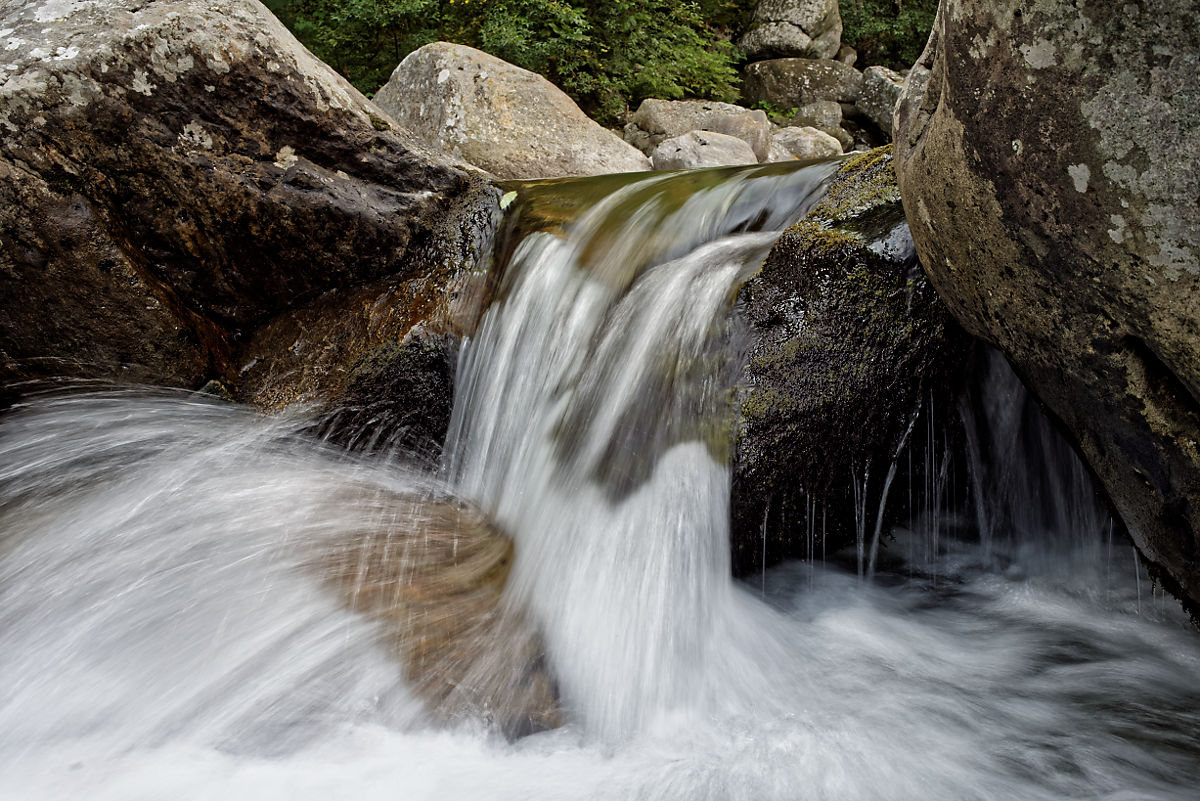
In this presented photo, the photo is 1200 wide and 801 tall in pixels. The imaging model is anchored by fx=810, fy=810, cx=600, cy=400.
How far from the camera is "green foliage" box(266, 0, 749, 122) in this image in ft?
31.6

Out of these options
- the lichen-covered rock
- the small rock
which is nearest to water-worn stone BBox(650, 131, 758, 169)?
the small rock

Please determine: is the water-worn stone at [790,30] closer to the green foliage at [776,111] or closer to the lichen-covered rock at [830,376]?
the green foliage at [776,111]

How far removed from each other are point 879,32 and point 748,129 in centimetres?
936

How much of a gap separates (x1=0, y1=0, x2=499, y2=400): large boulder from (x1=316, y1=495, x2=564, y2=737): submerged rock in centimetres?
164

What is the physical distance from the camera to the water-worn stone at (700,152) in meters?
7.71

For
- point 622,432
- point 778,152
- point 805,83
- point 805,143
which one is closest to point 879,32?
point 805,83

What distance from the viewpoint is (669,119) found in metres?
9.87

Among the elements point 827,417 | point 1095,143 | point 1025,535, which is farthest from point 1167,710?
point 1095,143

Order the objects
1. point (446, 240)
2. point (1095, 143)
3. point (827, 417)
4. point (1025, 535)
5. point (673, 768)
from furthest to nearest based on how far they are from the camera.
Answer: point (446, 240), point (1025, 535), point (827, 417), point (673, 768), point (1095, 143)

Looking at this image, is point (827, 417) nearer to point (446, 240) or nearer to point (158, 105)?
point (446, 240)

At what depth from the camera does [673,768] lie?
2035 millimetres

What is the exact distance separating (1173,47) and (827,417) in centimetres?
138

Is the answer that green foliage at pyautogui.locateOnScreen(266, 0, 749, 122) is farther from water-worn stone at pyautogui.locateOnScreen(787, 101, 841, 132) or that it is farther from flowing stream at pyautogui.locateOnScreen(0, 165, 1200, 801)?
flowing stream at pyautogui.locateOnScreen(0, 165, 1200, 801)

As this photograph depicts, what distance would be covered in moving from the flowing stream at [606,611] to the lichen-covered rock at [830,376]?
0.38ft
